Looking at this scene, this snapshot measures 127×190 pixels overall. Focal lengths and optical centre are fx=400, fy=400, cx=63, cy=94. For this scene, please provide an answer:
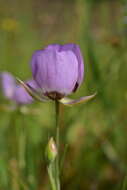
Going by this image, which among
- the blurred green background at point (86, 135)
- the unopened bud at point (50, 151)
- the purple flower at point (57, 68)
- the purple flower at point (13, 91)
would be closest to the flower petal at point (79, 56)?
the purple flower at point (57, 68)

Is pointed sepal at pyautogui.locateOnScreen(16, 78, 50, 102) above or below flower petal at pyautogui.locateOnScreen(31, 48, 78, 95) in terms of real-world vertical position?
below

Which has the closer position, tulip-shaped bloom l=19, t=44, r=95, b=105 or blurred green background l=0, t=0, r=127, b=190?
tulip-shaped bloom l=19, t=44, r=95, b=105

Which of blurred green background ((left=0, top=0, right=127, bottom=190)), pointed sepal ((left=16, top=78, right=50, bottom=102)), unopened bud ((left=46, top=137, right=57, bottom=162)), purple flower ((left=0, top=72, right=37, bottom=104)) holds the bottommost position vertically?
blurred green background ((left=0, top=0, right=127, bottom=190))

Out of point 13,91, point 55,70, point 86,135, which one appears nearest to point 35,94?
point 55,70

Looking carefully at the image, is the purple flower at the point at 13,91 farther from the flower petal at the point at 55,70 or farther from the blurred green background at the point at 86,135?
the flower petal at the point at 55,70

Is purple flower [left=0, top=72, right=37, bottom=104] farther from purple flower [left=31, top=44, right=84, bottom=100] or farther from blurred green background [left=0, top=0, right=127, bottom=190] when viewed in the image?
purple flower [left=31, top=44, right=84, bottom=100]

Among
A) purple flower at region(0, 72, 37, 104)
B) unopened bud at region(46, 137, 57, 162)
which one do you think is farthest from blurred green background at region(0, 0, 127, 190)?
unopened bud at region(46, 137, 57, 162)

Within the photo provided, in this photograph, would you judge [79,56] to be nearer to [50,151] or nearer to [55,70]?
[55,70]

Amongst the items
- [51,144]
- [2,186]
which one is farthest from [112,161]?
[51,144]
